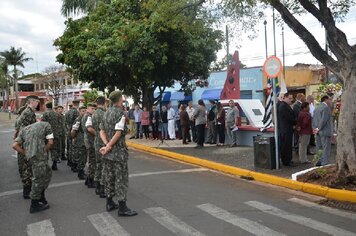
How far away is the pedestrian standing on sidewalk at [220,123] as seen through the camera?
15.8 meters

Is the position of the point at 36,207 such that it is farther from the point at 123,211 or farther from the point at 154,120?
the point at 154,120

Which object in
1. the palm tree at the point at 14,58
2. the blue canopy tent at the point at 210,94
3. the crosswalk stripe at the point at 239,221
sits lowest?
the crosswalk stripe at the point at 239,221

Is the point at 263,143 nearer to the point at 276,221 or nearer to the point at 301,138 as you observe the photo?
the point at 301,138

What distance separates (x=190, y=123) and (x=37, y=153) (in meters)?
11.2

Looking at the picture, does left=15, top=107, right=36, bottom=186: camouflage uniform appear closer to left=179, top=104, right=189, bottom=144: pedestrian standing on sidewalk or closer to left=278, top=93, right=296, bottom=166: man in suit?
left=278, top=93, right=296, bottom=166: man in suit

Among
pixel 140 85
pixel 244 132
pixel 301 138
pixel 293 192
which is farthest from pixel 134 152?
pixel 293 192

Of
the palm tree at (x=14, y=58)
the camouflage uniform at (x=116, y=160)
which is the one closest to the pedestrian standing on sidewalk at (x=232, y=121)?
the camouflage uniform at (x=116, y=160)

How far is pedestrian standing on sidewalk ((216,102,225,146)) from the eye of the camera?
15.8m

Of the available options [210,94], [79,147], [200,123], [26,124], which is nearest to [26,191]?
[26,124]

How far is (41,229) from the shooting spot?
6047 mm

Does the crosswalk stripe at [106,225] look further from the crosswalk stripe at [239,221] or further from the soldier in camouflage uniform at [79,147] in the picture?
the soldier in camouflage uniform at [79,147]

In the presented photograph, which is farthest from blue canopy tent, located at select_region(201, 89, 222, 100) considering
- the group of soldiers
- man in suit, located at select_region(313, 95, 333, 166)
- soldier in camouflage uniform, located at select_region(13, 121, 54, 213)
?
soldier in camouflage uniform, located at select_region(13, 121, 54, 213)

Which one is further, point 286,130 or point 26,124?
point 286,130

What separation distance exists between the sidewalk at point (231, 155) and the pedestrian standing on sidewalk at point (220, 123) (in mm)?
526
